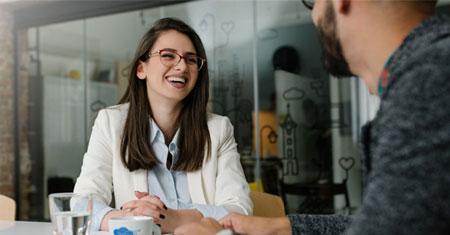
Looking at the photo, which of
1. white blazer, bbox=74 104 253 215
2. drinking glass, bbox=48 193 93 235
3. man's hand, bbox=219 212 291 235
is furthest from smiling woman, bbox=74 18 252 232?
drinking glass, bbox=48 193 93 235

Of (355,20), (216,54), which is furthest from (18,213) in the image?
(355,20)

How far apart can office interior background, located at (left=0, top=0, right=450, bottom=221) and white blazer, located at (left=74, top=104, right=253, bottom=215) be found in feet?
7.97

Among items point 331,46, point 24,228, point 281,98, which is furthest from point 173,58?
point 281,98

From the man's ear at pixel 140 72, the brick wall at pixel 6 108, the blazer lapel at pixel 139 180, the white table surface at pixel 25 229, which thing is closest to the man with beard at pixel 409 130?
the white table surface at pixel 25 229

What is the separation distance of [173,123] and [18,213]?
4.12 m

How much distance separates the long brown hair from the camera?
1690 mm

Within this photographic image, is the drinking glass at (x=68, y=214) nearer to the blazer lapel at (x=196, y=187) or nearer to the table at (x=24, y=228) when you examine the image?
the table at (x=24, y=228)

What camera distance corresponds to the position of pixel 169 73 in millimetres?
1738

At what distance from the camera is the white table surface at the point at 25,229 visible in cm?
127

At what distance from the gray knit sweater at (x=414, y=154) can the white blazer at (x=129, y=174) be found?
3.60 ft

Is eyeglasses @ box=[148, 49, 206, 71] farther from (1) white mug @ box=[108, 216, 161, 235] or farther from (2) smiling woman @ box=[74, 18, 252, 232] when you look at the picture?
(1) white mug @ box=[108, 216, 161, 235]

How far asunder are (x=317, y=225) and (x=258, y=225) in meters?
0.14

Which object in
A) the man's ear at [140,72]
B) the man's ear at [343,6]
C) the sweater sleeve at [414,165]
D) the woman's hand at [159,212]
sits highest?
the man's ear at [140,72]

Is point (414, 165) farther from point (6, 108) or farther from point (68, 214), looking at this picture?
point (6, 108)
